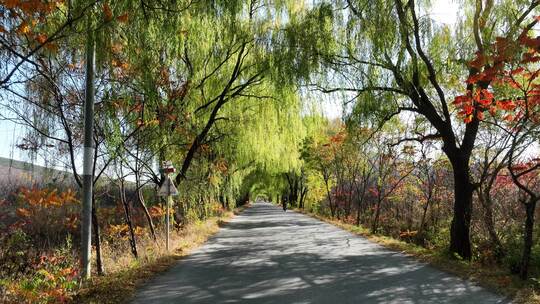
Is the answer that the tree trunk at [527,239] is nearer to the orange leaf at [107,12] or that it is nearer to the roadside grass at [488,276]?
the roadside grass at [488,276]

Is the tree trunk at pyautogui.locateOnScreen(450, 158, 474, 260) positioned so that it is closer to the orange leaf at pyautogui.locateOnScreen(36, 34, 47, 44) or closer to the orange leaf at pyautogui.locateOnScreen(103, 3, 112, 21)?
the orange leaf at pyautogui.locateOnScreen(103, 3, 112, 21)

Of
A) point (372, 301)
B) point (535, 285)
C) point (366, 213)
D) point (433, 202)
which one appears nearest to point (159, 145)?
point (372, 301)

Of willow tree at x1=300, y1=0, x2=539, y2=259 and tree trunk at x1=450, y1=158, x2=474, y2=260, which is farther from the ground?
willow tree at x1=300, y1=0, x2=539, y2=259

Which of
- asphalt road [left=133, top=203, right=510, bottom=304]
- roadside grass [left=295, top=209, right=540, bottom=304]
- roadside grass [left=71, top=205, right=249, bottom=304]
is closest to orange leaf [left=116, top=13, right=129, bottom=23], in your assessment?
roadside grass [left=71, top=205, right=249, bottom=304]

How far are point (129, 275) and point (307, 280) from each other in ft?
10.3

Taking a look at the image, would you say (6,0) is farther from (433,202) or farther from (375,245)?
(433,202)

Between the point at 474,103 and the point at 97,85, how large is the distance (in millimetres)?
7516

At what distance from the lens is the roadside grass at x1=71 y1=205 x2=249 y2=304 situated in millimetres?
7074

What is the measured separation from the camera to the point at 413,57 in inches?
420

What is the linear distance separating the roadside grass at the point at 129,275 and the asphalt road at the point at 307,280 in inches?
9.0

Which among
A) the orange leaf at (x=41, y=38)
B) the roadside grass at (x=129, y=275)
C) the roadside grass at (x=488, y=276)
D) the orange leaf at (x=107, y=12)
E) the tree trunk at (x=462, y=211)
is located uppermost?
the orange leaf at (x=107, y=12)

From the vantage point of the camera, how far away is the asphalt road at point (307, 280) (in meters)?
7.20

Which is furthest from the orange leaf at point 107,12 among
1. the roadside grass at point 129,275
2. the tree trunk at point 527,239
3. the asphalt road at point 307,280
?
the tree trunk at point 527,239

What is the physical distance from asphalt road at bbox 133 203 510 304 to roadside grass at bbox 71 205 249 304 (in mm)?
229
